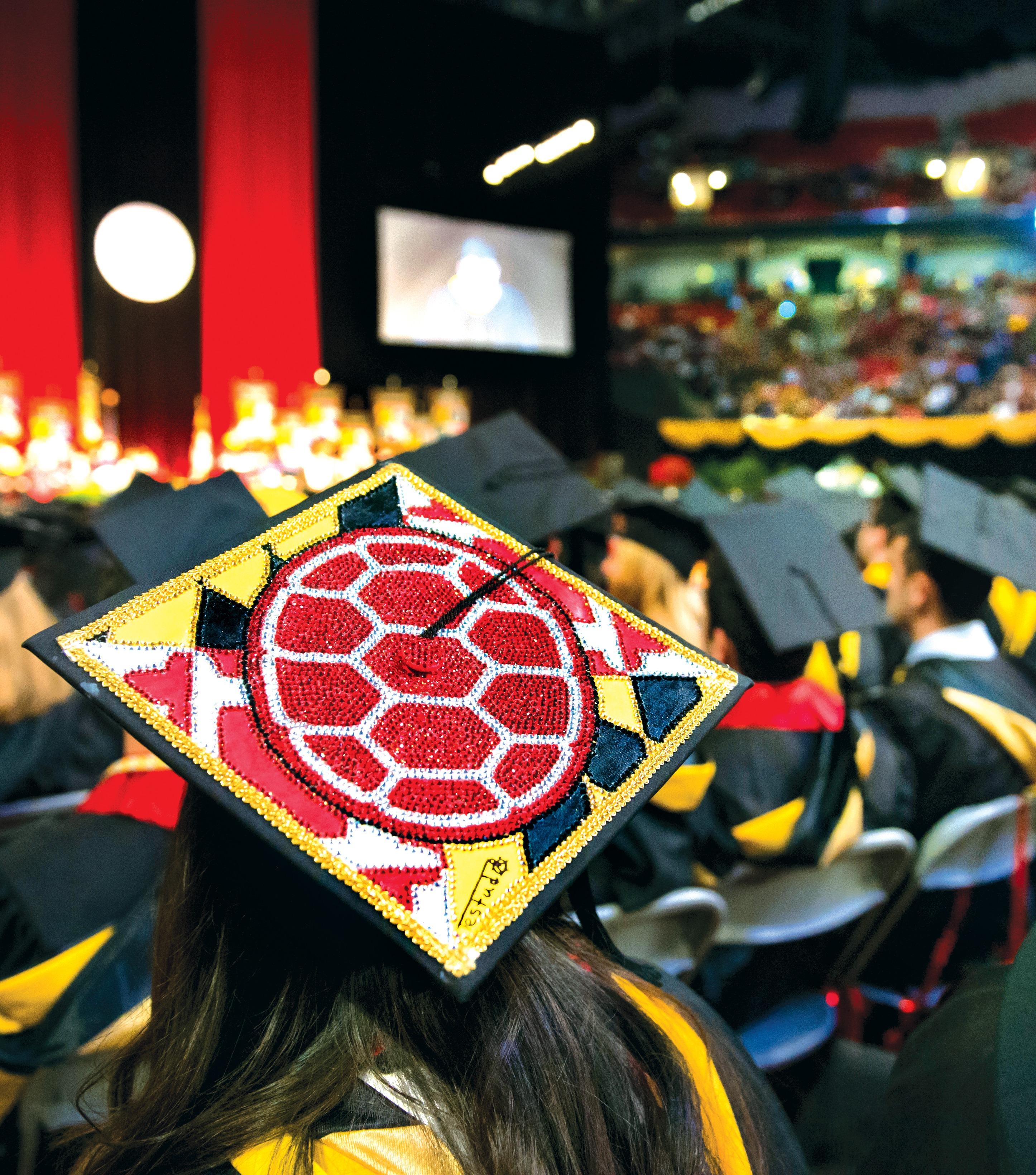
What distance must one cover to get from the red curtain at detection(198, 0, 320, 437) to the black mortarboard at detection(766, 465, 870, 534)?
216 inches

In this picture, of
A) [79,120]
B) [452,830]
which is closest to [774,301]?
[79,120]

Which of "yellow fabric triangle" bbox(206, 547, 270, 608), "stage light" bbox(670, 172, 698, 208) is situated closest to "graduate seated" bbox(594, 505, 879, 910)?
"yellow fabric triangle" bbox(206, 547, 270, 608)

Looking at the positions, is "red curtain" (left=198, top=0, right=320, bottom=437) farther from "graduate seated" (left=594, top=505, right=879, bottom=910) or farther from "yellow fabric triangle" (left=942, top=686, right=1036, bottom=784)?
"yellow fabric triangle" (left=942, top=686, right=1036, bottom=784)

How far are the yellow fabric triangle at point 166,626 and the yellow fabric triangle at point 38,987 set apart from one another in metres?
0.70

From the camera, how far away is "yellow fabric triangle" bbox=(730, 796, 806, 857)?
1548 mm

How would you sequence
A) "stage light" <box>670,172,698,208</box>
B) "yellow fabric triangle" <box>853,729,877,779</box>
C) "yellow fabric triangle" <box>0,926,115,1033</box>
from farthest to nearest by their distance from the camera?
"stage light" <box>670,172,698,208</box>, "yellow fabric triangle" <box>853,729,877,779</box>, "yellow fabric triangle" <box>0,926,115,1033</box>

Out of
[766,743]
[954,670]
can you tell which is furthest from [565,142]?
[766,743]

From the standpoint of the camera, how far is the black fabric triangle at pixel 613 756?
634 millimetres

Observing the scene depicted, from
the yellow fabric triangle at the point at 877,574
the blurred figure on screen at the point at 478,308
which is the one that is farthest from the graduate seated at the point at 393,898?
the blurred figure on screen at the point at 478,308

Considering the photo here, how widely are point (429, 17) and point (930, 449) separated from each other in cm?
645

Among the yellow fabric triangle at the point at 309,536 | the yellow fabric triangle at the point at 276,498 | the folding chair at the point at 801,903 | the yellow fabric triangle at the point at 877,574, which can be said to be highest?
the yellow fabric triangle at the point at 276,498

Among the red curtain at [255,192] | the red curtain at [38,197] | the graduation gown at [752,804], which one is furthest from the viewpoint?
the red curtain at [255,192]

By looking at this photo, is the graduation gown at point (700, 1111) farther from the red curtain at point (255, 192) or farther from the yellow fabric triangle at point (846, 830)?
the red curtain at point (255, 192)

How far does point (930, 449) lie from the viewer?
25.7 feet
